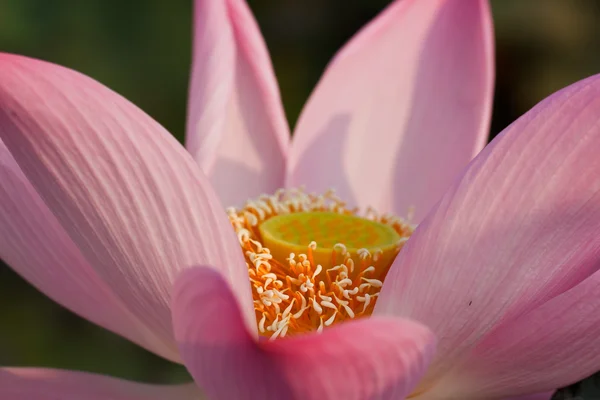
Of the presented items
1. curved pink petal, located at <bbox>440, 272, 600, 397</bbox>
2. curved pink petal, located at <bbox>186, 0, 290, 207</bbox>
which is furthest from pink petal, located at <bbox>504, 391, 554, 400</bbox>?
curved pink petal, located at <bbox>186, 0, 290, 207</bbox>

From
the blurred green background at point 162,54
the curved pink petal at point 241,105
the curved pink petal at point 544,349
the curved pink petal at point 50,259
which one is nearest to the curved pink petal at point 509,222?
the curved pink petal at point 544,349

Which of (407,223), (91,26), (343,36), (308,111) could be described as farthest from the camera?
(343,36)

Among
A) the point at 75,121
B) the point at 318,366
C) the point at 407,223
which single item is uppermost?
the point at 75,121

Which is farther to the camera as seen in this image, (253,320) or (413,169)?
(413,169)

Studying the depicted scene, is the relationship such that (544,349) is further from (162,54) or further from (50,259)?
(162,54)

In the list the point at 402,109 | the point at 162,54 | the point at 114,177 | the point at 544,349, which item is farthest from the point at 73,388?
the point at 162,54

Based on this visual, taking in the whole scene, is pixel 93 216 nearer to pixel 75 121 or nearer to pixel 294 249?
pixel 75 121

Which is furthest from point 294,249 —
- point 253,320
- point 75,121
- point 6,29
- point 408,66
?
point 6,29
